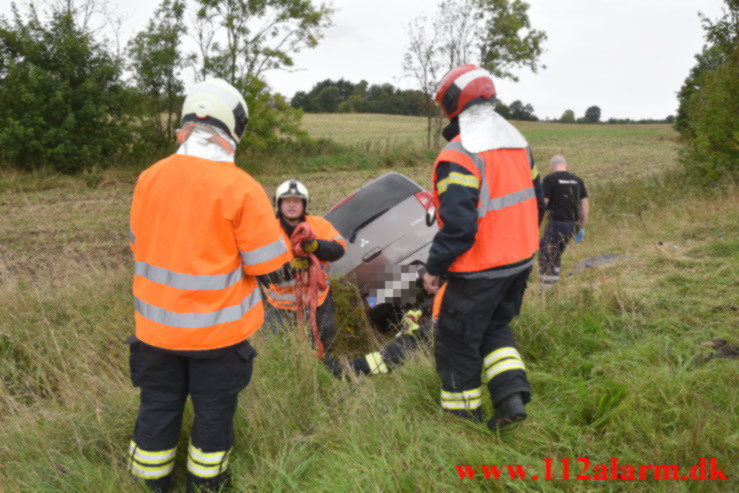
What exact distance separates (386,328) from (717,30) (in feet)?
37.2

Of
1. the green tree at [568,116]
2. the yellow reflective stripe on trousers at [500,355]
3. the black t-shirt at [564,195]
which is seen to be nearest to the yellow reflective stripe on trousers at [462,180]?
the yellow reflective stripe on trousers at [500,355]

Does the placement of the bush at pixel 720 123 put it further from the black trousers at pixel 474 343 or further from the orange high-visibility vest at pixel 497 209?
the black trousers at pixel 474 343

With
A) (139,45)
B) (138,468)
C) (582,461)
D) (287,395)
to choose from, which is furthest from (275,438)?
(139,45)

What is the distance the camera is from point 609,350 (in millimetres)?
3287

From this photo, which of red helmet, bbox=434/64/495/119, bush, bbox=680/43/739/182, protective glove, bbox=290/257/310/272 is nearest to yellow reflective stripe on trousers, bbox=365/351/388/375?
protective glove, bbox=290/257/310/272

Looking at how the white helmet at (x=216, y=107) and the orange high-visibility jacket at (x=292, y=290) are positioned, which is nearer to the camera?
the white helmet at (x=216, y=107)

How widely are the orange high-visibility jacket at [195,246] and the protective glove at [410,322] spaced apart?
6.08 feet

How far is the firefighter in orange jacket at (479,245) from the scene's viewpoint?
8.34 feet

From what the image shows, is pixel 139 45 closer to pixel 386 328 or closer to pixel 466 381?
pixel 386 328

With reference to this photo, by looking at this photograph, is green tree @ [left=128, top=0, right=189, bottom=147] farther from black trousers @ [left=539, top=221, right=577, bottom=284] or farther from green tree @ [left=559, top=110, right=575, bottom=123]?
green tree @ [left=559, top=110, right=575, bottom=123]

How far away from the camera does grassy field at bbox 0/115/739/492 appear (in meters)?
2.27

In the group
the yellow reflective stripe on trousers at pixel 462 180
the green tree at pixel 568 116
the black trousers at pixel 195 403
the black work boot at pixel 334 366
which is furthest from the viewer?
the green tree at pixel 568 116

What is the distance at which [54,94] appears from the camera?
15164mm

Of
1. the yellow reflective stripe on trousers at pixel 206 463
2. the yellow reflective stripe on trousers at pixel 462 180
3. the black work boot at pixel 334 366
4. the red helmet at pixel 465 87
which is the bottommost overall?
the black work boot at pixel 334 366
